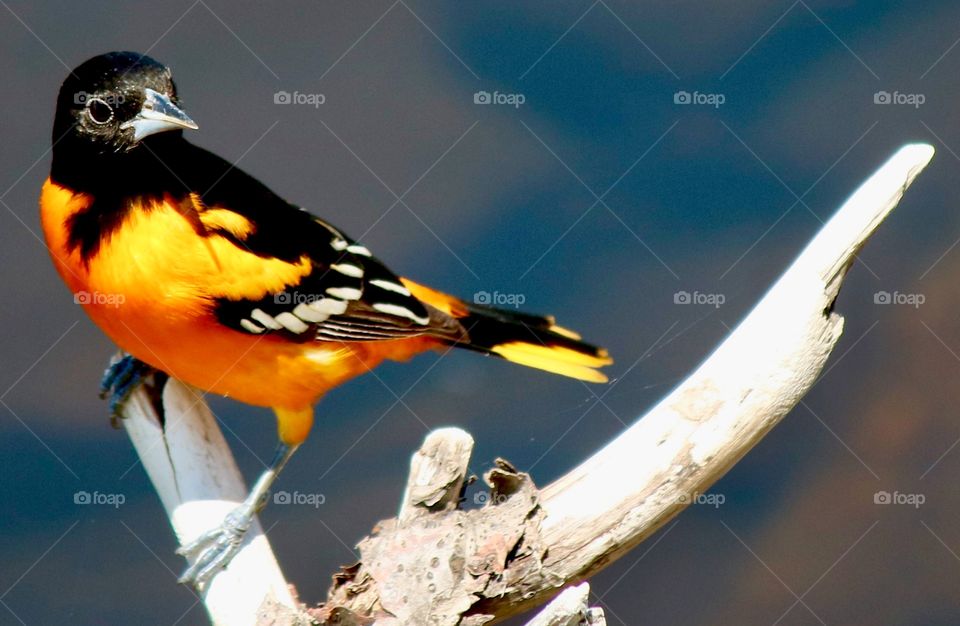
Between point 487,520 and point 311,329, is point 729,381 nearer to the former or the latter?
point 487,520

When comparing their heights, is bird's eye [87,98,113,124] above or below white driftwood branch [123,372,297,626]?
above

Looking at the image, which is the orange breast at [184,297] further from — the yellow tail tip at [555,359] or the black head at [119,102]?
the yellow tail tip at [555,359]

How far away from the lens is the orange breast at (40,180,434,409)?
96.3 inches

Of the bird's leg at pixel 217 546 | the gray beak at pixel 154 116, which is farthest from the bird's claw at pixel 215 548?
the gray beak at pixel 154 116

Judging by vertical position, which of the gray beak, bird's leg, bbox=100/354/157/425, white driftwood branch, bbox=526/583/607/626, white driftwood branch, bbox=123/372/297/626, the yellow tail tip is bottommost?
white driftwood branch, bbox=526/583/607/626

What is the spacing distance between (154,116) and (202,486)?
2.99 ft

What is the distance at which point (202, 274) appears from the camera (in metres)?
2.50

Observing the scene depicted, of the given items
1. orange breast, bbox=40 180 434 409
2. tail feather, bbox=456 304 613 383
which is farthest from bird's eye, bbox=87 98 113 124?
tail feather, bbox=456 304 613 383

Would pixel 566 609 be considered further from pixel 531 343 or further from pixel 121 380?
pixel 121 380

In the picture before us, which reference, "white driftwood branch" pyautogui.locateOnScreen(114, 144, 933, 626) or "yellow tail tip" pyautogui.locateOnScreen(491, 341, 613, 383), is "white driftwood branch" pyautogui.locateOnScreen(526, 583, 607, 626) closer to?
"white driftwood branch" pyautogui.locateOnScreen(114, 144, 933, 626)

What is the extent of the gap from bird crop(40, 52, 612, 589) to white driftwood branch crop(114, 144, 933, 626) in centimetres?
61

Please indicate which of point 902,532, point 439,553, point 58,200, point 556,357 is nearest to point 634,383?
point 556,357

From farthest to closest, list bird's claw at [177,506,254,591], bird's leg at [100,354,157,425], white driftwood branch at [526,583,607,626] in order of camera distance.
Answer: bird's leg at [100,354,157,425] < bird's claw at [177,506,254,591] < white driftwood branch at [526,583,607,626]

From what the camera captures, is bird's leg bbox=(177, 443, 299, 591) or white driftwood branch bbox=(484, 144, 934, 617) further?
bird's leg bbox=(177, 443, 299, 591)
